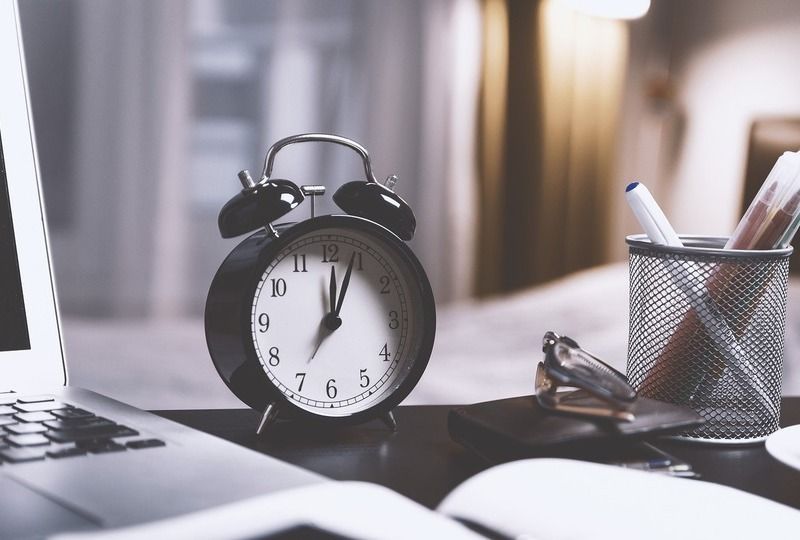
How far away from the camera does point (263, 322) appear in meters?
0.61

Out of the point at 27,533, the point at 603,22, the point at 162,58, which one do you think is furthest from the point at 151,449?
the point at 603,22

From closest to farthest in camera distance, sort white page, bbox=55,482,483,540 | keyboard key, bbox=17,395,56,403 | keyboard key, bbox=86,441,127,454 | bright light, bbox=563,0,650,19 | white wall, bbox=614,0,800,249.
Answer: white page, bbox=55,482,483,540
keyboard key, bbox=86,441,127,454
keyboard key, bbox=17,395,56,403
white wall, bbox=614,0,800,249
bright light, bbox=563,0,650,19

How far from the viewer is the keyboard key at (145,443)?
1.53 feet

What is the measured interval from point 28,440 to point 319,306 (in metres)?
0.22

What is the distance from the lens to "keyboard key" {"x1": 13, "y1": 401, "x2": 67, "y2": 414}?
1.77 ft

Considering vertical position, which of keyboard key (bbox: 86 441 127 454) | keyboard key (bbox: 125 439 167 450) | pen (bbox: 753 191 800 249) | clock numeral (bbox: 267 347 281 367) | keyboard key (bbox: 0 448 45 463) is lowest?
keyboard key (bbox: 125 439 167 450)

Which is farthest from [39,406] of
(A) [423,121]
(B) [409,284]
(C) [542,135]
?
(C) [542,135]

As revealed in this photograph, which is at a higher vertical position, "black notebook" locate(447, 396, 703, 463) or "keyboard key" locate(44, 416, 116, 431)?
"keyboard key" locate(44, 416, 116, 431)

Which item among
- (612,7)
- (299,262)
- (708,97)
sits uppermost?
(612,7)

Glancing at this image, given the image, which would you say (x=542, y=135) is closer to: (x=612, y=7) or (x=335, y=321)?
(x=612, y=7)

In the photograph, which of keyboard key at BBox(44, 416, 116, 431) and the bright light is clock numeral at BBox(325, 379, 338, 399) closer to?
keyboard key at BBox(44, 416, 116, 431)

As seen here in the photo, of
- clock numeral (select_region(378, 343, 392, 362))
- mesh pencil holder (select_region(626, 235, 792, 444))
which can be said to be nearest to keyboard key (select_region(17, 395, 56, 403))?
clock numeral (select_region(378, 343, 392, 362))

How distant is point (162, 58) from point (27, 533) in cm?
319

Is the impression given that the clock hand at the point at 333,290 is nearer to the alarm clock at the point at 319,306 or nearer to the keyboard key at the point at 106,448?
the alarm clock at the point at 319,306
